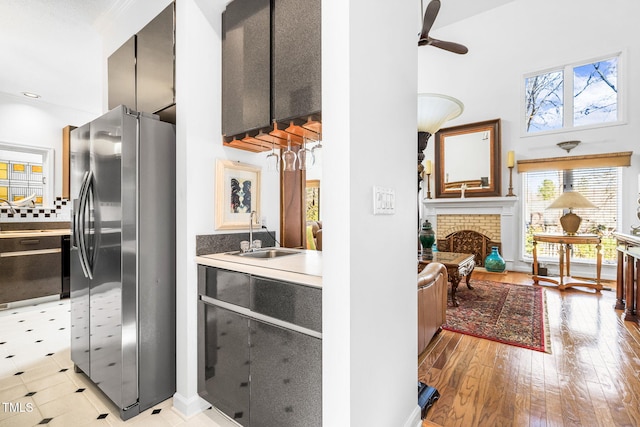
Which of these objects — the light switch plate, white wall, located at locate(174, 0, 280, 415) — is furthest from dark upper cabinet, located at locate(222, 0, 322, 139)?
the light switch plate

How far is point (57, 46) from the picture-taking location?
3.11 metres

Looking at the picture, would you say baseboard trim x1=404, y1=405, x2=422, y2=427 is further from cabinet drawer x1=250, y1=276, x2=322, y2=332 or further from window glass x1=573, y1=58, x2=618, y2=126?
window glass x1=573, y1=58, x2=618, y2=126

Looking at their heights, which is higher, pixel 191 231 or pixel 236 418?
pixel 191 231

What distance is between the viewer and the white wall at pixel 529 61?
4.69 metres

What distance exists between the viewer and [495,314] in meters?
3.35

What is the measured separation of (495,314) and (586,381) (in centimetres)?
128

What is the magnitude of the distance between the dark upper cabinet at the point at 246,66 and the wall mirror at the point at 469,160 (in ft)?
17.7

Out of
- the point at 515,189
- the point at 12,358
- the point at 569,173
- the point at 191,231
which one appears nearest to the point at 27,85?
the point at 12,358

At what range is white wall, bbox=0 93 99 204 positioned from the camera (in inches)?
165

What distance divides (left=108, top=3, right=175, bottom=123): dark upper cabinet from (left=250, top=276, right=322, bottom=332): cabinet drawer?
57.4 inches

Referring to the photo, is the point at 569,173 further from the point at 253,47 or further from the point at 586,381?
the point at 253,47

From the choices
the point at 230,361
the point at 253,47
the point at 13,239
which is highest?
the point at 253,47

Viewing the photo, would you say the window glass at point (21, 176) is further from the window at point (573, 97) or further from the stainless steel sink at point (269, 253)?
the window at point (573, 97)

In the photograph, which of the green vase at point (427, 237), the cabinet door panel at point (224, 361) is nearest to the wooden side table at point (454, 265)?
the green vase at point (427, 237)
